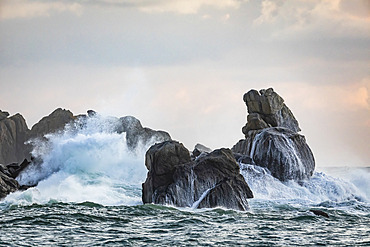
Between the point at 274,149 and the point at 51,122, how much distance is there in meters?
57.0

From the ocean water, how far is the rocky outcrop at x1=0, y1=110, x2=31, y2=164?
43.5m

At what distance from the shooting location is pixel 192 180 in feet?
98.3

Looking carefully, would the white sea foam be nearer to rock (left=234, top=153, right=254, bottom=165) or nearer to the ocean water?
the ocean water

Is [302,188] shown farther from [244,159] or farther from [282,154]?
[244,159]

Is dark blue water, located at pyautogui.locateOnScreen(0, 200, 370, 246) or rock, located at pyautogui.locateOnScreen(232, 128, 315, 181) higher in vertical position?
rock, located at pyautogui.locateOnScreen(232, 128, 315, 181)

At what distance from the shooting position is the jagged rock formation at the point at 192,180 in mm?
28984

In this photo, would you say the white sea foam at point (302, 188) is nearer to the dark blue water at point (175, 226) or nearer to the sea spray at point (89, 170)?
the dark blue water at point (175, 226)

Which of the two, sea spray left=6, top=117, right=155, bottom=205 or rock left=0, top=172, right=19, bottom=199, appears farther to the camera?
sea spray left=6, top=117, right=155, bottom=205

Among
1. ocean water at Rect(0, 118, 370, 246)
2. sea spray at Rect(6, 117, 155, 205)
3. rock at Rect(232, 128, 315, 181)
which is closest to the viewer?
ocean water at Rect(0, 118, 370, 246)

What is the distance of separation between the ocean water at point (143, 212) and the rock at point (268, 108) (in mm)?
6062

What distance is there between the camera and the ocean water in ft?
66.2

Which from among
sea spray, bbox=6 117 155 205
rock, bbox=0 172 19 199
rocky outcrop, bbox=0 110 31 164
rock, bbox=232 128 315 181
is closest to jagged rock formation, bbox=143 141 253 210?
sea spray, bbox=6 117 155 205

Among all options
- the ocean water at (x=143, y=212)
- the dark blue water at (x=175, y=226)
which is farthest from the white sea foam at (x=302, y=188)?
the dark blue water at (x=175, y=226)

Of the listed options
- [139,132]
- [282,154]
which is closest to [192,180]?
[282,154]
